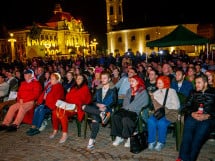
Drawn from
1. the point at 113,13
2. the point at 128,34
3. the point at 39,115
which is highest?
the point at 113,13

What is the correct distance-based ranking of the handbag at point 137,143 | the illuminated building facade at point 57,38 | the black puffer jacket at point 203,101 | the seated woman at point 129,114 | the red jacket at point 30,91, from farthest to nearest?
the illuminated building facade at point 57,38, the red jacket at point 30,91, the seated woman at point 129,114, the handbag at point 137,143, the black puffer jacket at point 203,101

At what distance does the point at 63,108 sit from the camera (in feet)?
21.3

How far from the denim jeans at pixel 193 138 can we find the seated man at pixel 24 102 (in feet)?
14.6

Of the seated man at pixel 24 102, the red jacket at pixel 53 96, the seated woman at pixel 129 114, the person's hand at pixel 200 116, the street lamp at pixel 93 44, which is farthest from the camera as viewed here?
the street lamp at pixel 93 44

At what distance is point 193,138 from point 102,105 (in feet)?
7.20

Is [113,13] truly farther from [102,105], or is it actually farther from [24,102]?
[102,105]

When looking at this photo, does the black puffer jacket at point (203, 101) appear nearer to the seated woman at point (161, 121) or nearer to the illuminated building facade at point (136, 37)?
the seated woman at point (161, 121)

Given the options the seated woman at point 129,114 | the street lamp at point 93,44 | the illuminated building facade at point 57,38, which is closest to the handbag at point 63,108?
the seated woman at point 129,114

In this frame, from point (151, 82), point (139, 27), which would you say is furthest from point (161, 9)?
point (151, 82)

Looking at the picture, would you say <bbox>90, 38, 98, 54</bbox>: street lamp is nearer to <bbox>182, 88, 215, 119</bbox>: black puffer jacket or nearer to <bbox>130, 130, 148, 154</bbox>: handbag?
<bbox>130, 130, 148, 154</bbox>: handbag

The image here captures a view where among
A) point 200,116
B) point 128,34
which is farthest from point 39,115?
point 128,34

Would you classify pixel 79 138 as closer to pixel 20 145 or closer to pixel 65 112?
pixel 65 112

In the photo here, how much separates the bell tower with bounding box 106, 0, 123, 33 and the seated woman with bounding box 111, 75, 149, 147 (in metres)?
52.1

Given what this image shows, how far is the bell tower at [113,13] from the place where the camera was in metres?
57.4
